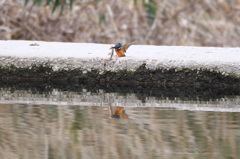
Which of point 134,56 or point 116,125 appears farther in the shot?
point 134,56

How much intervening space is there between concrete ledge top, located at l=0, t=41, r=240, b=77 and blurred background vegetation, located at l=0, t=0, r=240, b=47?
248cm

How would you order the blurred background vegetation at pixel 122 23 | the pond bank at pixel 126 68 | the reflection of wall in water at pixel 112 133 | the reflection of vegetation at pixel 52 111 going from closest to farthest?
the reflection of wall in water at pixel 112 133
the reflection of vegetation at pixel 52 111
the pond bank at pixel 126 68
the blurred background vegetation at pixel 122 23

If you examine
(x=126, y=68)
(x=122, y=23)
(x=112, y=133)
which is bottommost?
(x=112, y=133)

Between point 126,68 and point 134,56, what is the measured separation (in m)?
0.18

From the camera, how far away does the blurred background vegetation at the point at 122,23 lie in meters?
7.14

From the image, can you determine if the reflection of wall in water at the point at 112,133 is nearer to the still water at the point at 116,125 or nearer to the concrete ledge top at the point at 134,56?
the still water at the point at 116,125

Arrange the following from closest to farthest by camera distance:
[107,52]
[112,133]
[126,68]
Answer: [112,133]
[126,68]
[107,52]

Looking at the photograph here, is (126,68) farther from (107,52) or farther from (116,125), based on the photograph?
(116,125)

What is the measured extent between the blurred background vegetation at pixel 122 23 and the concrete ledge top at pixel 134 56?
97.5 inches

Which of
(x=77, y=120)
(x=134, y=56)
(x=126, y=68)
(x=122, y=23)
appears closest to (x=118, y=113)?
(x=77, y=120)

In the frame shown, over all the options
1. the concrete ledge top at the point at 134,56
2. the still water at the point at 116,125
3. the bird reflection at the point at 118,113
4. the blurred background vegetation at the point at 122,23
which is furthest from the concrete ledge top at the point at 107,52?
the blurred background vegetation at the point at 122,23

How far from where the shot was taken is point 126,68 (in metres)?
3.98

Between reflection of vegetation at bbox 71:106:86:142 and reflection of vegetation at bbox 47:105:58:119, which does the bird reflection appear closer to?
reflection of vegetation at bbox 71:106:86:142

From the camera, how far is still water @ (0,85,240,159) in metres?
2.12
